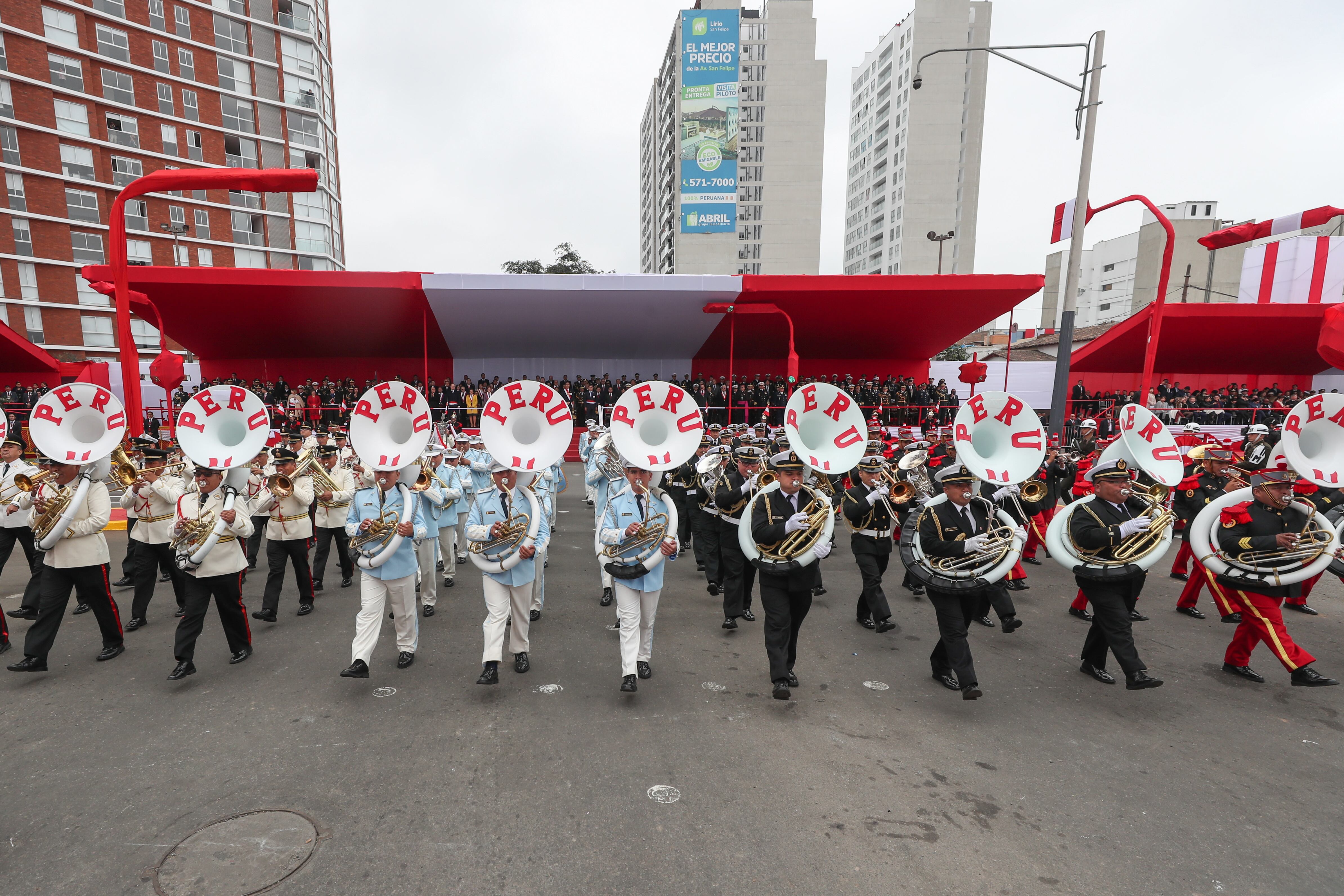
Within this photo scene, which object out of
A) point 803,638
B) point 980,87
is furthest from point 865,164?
point 803,638

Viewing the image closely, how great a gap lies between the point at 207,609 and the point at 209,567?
0.50 m

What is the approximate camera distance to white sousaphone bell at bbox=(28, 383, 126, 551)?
5582 millimetres

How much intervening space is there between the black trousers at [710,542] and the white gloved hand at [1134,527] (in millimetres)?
4130

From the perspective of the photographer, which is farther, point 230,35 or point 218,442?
point 230,35

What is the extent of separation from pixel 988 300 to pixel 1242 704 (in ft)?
55.6

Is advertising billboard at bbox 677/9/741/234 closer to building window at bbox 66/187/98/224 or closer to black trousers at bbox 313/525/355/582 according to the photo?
building window at bbox 66/187/98/224

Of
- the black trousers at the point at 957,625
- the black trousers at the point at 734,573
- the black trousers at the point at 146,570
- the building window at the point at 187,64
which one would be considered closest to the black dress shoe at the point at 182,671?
the black trousers at the point at 146,570

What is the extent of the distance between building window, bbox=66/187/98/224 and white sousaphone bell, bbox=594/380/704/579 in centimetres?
5019

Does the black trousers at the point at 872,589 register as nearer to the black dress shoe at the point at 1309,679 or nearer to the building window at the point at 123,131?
the black dress shoe at the point at 1309,679

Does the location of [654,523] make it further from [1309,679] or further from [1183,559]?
[1183,559]

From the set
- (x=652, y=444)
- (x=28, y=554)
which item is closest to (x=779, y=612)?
(x=652, y=444)

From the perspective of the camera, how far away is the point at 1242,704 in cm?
508

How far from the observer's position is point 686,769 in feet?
13.5

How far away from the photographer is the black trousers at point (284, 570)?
683cm
